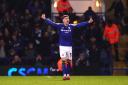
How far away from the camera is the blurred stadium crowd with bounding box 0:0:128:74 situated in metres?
24.3

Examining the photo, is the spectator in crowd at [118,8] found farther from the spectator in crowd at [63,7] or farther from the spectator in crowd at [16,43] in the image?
the spectator in crowd at [16,43]

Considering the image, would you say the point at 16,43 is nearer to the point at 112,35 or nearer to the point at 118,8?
the point at 112,35

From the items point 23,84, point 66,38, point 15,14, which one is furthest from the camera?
point 15,14

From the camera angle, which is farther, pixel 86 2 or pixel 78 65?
pixel 86 2

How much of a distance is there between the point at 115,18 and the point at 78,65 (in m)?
4.30

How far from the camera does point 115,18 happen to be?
27234mm

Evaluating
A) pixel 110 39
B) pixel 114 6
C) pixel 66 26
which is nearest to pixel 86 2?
pixel 114 6

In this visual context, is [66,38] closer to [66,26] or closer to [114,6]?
[66,26]

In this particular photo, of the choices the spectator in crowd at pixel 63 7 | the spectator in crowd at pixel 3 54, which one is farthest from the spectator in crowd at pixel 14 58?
the spectator in crowd at pixel 63 7

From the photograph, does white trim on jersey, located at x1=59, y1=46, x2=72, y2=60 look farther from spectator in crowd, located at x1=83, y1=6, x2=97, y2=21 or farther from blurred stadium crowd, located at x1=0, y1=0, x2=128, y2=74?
spectator in crowd, located at x1=83, y1=6, x2=97, y2=21

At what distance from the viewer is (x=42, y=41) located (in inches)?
984

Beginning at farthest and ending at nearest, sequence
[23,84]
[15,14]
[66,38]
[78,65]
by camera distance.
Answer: [15,14] < [78,65] < [66,38] < [23,84]

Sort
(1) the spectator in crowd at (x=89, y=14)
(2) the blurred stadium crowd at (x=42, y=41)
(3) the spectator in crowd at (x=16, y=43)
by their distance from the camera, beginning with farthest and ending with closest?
1. (1) the spectator in crowd at (x=89, y=14)
2. (3) the spectator in crowd at (x=16, y=43)
3. (2) the blurred stadium crowd at (x=42, y=41)

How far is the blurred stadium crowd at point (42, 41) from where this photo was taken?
24.3 metres
